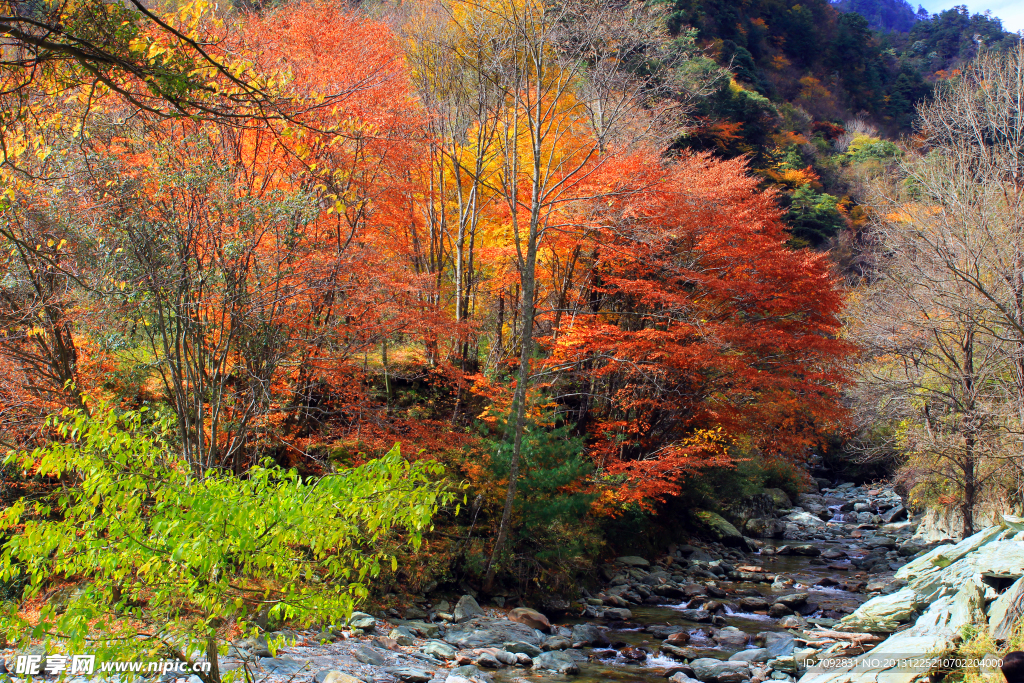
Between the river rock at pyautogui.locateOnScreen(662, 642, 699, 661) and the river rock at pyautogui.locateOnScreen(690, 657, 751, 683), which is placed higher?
the river rock at pyautogui.locateOnScreen(690, 657, 751, 683)

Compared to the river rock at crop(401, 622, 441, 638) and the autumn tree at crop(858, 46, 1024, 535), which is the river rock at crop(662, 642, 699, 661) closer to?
the river rock at crop(401, 622, 441, 638)

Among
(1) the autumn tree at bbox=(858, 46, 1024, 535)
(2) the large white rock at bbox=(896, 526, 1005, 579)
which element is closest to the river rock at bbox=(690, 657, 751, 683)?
(2) the large white rock at bbox=(896, 526, 1005, 579)

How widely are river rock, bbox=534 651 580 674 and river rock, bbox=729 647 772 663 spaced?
223cm

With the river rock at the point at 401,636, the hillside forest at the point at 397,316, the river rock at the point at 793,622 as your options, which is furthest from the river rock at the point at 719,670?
the river rock at the point at 401,636

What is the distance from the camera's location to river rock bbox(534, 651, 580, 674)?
7324 mm

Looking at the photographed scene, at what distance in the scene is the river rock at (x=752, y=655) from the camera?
26.5 ft

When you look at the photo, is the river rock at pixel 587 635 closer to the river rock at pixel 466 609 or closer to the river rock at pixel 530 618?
the river rock at pixel 530 618

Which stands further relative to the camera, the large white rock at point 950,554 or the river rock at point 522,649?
the large white rock at point 950,554

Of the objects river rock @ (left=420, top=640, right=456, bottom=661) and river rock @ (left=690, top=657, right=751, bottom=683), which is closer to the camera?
Result: river rock @ (left=420, top=640, right=456, bottom=661)

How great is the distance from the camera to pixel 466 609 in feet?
29.5

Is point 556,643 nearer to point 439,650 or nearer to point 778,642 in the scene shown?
point 439,650

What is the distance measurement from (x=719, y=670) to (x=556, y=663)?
1.99 meters

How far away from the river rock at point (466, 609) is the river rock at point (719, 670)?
3024 mm

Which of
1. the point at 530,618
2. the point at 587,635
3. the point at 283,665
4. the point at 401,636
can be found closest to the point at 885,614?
the point at 587,635
